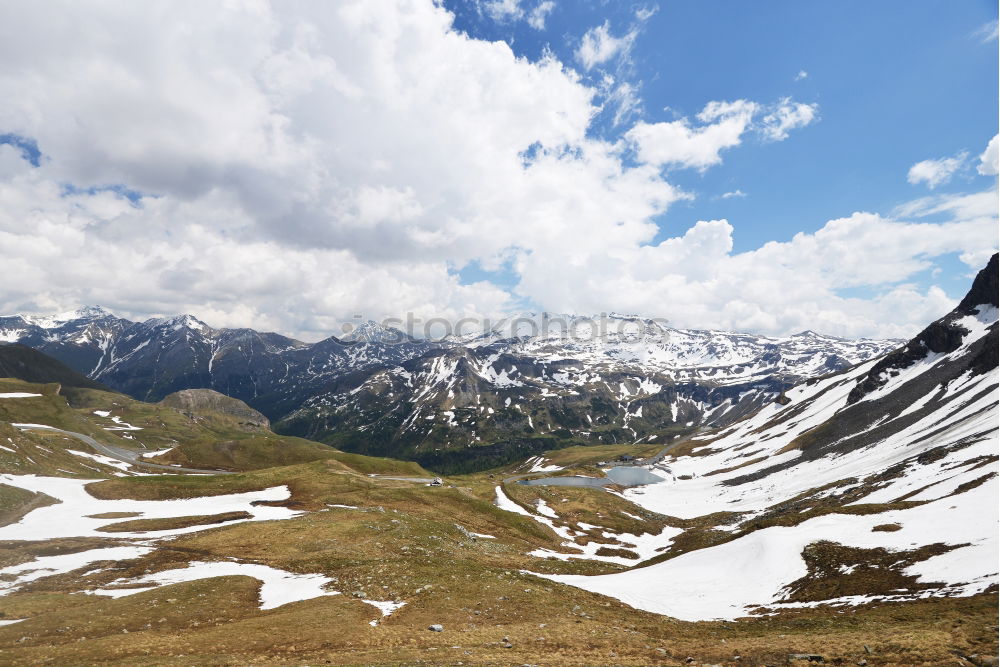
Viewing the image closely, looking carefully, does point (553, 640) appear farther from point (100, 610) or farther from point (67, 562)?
point (67, 562)

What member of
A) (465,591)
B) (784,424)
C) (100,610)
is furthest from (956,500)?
(784,424)

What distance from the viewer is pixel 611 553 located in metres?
77.7

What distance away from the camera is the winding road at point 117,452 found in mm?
128550

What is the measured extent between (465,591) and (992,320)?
213 metres

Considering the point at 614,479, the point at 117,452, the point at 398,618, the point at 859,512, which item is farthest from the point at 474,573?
the point at 117,452

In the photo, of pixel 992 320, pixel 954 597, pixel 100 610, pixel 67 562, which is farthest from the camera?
pixel 992 320

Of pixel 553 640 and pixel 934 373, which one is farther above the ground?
pixel 934 373

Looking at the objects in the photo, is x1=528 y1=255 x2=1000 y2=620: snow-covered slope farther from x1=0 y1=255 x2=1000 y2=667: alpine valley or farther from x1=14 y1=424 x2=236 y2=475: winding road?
x1=14 y1=424 x2=236 y2=475: winding road

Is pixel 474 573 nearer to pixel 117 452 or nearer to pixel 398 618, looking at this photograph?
pixel 398 618

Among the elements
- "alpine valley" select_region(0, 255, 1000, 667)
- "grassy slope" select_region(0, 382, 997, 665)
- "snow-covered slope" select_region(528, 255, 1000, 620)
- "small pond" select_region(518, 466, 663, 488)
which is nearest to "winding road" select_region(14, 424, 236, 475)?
"alpine valley" select_region(0, 255, 1000, 667)

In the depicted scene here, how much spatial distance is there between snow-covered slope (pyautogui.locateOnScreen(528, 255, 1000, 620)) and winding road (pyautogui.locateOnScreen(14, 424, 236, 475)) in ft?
395

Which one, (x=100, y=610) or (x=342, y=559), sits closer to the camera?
(x=100, y=610)

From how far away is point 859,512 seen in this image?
50500mm

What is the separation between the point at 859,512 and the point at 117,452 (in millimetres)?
198556
